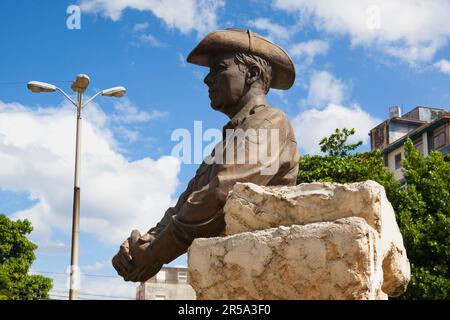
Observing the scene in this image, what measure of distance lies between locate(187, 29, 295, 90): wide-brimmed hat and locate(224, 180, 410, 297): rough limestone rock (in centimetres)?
149

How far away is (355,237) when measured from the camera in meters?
3.79

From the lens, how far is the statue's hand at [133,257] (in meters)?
5.23

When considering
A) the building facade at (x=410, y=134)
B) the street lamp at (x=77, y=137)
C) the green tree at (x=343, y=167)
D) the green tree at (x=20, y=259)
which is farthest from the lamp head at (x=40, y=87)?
the building facade at (x=410, y=134)

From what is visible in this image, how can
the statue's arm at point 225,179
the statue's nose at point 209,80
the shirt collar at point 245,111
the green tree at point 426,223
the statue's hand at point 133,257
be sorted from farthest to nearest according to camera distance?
1. the green tree at point 426,223
2. the statue's nose at point 209,80
3. the shirt collar at point 245,111
4. the statue's hand at point 133,257
5. the statue's arm at point 225,179

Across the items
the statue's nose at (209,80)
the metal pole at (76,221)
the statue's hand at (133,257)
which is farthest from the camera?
the metal pole at (76,221)

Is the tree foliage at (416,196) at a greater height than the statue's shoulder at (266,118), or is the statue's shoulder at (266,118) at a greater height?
the tree foliage at (416,196)

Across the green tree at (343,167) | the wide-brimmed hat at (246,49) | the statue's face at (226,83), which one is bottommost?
the statue's face at (226,83)

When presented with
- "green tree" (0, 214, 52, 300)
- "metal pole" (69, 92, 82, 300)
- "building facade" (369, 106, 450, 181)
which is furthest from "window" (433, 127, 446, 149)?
"metal pole" (69, 92, 82, 300)

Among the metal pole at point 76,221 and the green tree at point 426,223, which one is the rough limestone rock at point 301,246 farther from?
the green tree at point 426,223

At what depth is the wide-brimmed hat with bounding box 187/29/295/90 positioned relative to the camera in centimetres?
545

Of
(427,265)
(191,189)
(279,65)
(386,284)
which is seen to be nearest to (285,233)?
(386,284)

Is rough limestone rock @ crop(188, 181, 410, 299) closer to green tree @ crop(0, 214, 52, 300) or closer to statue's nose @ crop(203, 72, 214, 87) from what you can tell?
statue's nose @ crop(203, 72, 214, 87)

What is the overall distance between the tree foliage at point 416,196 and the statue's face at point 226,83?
41.3 feet

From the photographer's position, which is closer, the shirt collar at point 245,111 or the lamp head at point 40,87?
the shirt collar at point 245,111
